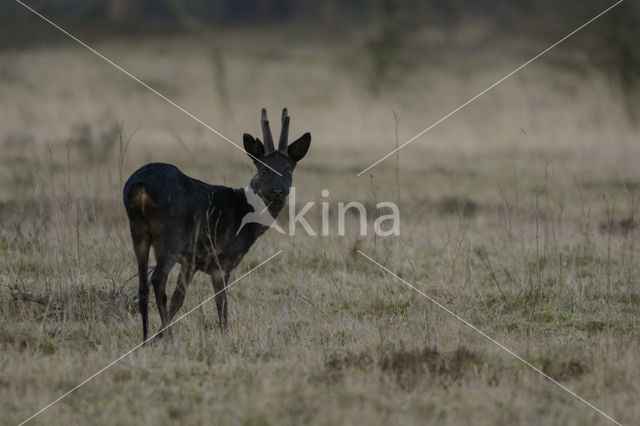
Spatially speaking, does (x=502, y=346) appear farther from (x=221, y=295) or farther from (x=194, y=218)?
(x=194, y=218)

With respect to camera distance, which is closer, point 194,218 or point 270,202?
point 194,218

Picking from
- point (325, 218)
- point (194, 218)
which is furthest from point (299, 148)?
point (325, 218)

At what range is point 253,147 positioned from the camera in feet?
28.3

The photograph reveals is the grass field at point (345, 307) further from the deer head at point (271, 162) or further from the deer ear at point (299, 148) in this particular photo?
the deer ear at point (299, 148)

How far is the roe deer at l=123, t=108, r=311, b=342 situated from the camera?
23.5 feet

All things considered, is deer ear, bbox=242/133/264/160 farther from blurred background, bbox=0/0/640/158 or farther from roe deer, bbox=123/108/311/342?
blurred background, bbox=0/0/640/158

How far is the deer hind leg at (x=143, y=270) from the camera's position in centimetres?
718

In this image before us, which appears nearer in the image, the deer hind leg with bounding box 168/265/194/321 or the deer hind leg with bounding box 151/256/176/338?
the deer hind leg with bounding box 151/256/176/338

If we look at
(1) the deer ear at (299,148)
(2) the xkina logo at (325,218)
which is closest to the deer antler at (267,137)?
(1) the deer ear at (299,148)

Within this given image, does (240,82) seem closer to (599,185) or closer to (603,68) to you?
(603,68)

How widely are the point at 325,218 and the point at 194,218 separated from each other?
5.76 metres

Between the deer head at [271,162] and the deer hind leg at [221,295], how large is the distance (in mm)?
1013

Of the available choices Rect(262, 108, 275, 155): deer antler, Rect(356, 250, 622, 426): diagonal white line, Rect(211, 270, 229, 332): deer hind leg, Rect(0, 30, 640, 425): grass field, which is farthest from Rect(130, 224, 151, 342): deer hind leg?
Rect(356, 250, 622, 426): diagonal white line

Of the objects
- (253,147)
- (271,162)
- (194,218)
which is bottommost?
→ (194,218)
